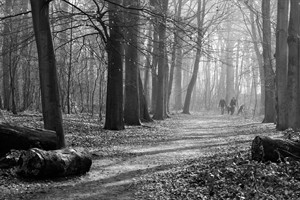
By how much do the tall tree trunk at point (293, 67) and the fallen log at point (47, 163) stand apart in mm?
10213

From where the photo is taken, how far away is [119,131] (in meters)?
15.3

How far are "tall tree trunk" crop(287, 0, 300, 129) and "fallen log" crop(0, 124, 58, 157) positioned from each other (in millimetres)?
10134

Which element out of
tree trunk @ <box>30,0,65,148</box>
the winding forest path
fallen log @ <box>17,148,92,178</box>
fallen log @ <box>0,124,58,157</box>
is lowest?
the winding forest path

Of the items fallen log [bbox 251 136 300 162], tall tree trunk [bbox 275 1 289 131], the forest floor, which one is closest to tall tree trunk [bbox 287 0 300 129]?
tall tree trunk [bbox 275 1 289 131]

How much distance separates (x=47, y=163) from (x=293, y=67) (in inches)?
444

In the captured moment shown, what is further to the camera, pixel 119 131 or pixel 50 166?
pixel 119 131

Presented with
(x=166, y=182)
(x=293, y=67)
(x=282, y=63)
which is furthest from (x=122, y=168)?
(x=282, y=63)

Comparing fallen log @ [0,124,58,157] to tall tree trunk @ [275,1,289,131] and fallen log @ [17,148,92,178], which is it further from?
tall tree trunk @ [275,1,289,131]

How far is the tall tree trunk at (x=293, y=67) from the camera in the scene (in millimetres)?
14461

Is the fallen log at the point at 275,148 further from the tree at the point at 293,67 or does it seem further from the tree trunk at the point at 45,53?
the tree at the point at 293,67

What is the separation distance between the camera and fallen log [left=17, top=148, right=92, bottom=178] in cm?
647

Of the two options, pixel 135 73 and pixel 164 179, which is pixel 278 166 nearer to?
pixel 164 179

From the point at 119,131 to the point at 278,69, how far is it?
751 centimetres

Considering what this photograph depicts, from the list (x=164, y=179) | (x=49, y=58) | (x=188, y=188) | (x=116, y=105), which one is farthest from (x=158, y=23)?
(x=116, y=105)
